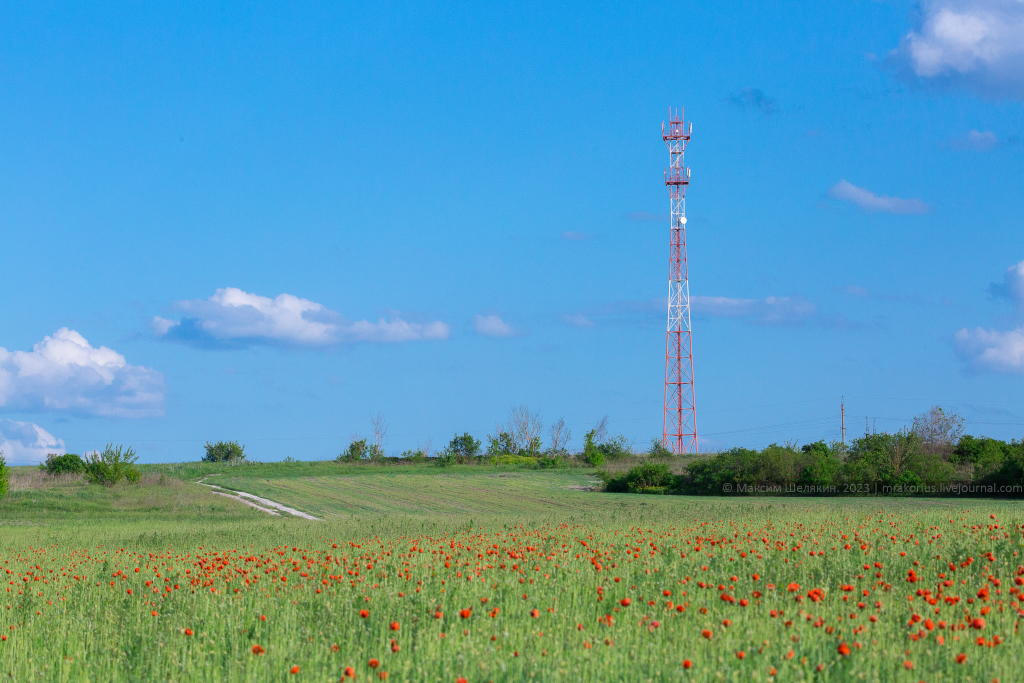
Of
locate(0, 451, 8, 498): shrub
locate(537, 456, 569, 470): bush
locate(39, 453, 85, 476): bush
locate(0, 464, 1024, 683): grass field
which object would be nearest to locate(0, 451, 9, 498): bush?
locate(0, 451, 8, 498): shrub

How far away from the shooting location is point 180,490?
3859cm

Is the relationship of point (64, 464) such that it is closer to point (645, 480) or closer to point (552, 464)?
point (552, 464)

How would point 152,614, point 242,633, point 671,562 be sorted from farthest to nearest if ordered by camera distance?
1. point 671,562
2. point 152,614
3. point 242,633

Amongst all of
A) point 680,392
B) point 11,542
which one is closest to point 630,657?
point 11,542

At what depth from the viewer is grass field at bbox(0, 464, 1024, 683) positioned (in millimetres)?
5652

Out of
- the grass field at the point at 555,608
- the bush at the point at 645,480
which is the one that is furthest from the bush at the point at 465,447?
the grass field at the point at 555,608

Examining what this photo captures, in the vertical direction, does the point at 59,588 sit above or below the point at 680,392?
below

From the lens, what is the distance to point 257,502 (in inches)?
1447

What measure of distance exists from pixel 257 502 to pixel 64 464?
3032 cm

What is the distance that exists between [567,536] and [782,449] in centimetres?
2989

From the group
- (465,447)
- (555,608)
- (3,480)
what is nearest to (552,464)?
(465,447)

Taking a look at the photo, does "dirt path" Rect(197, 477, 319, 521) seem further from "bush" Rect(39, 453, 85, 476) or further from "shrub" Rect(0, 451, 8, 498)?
"bush" Rect(39, 453, 85, 476)

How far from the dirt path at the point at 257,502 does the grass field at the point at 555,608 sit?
17308 mm

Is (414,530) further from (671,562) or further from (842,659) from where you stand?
(842,659)
